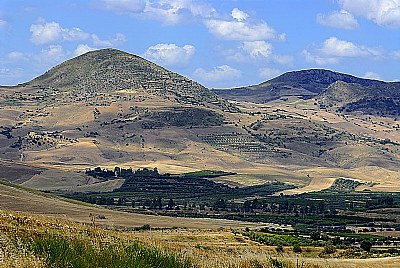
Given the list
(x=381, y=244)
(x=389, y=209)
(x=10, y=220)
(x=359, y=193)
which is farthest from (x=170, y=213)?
(x=10, y=220)

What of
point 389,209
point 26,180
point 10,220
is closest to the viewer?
point 10,220

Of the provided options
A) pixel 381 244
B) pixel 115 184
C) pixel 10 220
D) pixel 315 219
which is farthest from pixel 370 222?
pixel 10 220

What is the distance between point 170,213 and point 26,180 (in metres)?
67.8

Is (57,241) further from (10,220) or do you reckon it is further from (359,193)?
(359,193)

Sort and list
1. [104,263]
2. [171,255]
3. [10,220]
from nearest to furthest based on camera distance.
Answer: [104,263]
[171,255]
[10,220]

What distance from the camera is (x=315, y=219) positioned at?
13150 cm

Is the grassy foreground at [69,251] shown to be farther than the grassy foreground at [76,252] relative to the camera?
No

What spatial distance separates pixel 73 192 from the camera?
175 m

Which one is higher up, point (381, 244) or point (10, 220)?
point (10, 220)

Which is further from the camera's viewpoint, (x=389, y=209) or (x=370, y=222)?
(x=389, y=209)

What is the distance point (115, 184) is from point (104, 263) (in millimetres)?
177613

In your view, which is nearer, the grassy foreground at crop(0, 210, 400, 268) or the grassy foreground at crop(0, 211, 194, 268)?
the grassy foreground at crop(0, 211, 194, 268)

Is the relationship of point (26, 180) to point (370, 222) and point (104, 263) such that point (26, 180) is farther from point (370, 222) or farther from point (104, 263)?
point (104, 263)

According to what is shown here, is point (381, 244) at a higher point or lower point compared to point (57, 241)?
A: lower
